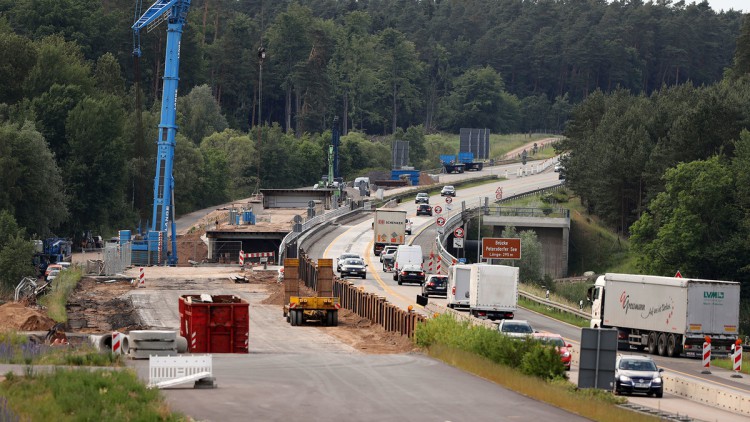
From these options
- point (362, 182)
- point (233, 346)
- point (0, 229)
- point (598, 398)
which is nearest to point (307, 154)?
point (362, 182)

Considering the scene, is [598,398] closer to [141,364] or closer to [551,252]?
[141,364]

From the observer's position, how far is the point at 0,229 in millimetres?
87312

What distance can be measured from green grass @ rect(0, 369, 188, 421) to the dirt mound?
21594 mm

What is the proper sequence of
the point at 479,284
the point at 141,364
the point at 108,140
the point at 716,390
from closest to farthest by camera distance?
the point at 141,364, the point at 716,390, the point at 479,284, the point at 108,140

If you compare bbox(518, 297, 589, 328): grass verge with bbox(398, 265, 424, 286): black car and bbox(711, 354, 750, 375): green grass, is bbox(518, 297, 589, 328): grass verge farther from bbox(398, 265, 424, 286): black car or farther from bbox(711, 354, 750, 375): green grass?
bbox(711, 354, 750, 375): green grass

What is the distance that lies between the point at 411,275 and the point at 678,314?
28516 mm

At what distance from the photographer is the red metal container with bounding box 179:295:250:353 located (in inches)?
1699

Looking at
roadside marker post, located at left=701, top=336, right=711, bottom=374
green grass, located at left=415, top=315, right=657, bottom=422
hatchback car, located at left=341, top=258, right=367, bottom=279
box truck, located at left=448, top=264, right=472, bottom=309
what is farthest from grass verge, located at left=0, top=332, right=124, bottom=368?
hatchback car, located at left=341, top=258, right=367, bottom=279

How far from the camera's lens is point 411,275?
78.2m

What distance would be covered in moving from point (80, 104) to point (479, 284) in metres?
72.2

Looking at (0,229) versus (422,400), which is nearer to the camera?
(422,400)

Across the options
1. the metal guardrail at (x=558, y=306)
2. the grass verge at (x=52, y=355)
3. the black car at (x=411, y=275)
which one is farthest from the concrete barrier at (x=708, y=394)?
the black car at (x=411, y=275)

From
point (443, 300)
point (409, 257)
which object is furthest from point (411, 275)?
point (443, 300)

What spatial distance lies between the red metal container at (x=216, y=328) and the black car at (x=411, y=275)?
34734 millimetres
